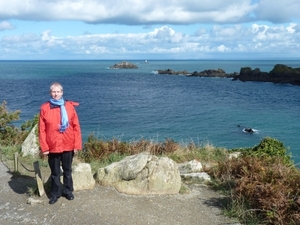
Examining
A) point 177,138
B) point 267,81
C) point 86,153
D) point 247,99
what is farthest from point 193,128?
point 267,81

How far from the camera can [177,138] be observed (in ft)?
101

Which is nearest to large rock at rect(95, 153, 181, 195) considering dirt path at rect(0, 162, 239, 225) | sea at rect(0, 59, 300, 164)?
dirt path at rect(0, 162, 239, 225)

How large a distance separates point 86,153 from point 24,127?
554 cm

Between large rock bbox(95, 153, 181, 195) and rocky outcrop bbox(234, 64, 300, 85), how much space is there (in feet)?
265

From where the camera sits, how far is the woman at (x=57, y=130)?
24.7ft

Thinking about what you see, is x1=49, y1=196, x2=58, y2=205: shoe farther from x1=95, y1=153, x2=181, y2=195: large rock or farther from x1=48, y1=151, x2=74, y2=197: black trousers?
x1=95, y1=153, x2=181, y2=195: large rock

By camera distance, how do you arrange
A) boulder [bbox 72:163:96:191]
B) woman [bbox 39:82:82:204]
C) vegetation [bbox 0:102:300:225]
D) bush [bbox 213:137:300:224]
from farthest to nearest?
A: boulder [bbox 72:163:96:191]
woman [bbox 39:82:82:204]
vegetation [bbox 0:102:300:225]
bush [bbox 213:137:300:224]

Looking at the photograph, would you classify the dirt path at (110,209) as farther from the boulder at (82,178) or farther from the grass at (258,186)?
the grass at (258,186)

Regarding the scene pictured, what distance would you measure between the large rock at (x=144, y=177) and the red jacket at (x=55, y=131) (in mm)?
1714

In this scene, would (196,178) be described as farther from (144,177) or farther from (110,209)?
(110,209)

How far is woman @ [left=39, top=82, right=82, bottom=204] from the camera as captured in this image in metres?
7.52

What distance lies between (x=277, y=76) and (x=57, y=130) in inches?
3521

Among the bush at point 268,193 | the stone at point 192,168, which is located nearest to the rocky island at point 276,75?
the stone at point 192,168

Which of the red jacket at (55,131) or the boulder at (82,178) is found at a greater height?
the red jacket at (55,131)
